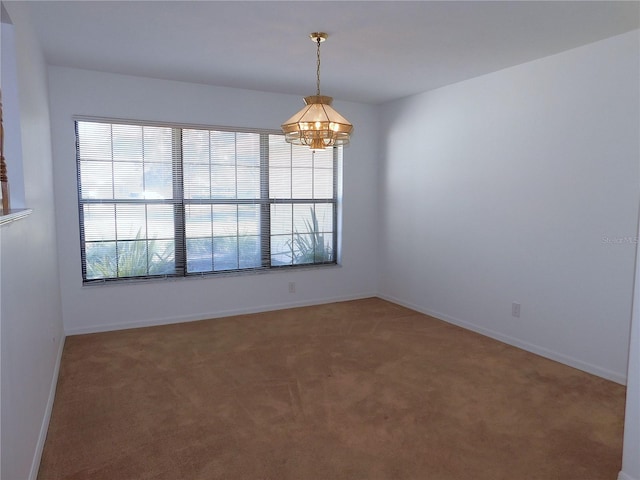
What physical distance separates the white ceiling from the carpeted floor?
7.93 ft

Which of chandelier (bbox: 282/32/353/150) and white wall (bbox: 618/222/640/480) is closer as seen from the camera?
white wall (bbox: 618/222/640/480)

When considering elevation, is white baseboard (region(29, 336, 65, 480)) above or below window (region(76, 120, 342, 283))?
below

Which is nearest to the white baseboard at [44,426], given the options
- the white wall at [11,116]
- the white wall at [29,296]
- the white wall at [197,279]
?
the white wall at [29,296]

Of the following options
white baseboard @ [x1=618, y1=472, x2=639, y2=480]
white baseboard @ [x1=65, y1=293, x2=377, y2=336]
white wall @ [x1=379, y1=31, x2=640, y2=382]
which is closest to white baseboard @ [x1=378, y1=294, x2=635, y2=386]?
white wall @ [x1=379, y1=31, x2=640, y2=382]

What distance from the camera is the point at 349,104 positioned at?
536 cm

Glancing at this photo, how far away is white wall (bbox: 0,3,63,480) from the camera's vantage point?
1.71 meters

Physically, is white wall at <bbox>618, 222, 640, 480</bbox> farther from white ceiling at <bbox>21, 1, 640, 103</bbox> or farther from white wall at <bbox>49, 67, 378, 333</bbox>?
white wall at <bbox>49, 67, 378, 333</bbox>

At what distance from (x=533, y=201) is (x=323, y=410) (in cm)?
246

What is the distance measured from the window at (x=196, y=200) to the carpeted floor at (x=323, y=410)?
88 cm

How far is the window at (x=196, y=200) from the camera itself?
14.1 feet

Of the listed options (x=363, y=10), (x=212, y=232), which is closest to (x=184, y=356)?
(x=212, y=232)

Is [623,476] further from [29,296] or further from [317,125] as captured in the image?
[29,296]

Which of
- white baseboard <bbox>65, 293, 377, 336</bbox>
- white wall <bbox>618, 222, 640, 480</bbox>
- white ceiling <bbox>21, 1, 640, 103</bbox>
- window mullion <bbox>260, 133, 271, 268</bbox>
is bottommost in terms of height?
white baseboard <bbox>65, 293, 377, 336</bbox>

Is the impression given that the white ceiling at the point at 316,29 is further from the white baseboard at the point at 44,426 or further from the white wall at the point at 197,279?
the white baseboard at the point at 44,426
